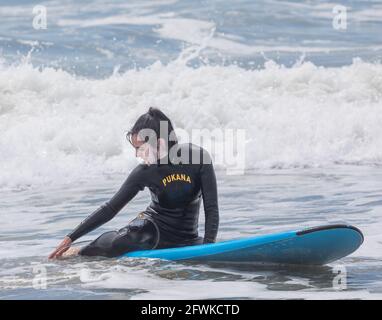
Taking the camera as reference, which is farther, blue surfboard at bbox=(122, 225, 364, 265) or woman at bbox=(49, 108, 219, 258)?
woman at bbox=(49, 108, 219, 258)

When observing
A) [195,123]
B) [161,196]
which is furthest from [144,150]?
[195,123]

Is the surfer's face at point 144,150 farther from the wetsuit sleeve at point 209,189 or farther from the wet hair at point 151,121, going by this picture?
the wetsuit sleeve at point 209,189

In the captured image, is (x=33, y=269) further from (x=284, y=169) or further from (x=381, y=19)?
(x=381, y=19)

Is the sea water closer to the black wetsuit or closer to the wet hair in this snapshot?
the black wetsuit

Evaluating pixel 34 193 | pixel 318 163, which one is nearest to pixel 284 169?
pixel 318 163

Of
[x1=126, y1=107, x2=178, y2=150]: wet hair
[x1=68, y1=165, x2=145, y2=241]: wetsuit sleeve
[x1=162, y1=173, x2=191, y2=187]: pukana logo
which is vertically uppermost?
[x1=126, y1=107, x2=178, y2=150]: wet hair

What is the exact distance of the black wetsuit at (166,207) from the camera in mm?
6004

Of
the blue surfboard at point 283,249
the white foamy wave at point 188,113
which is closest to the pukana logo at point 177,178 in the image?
the blue surfboard at point 283,249

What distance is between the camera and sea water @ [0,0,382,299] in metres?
5.93

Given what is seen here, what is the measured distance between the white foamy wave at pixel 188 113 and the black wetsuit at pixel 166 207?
4676 millimetres

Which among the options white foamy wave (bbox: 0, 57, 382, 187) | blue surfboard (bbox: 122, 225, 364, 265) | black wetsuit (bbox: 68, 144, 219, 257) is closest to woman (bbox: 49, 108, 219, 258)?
black wetsuit (bbox: 68, 144, 219, 257)

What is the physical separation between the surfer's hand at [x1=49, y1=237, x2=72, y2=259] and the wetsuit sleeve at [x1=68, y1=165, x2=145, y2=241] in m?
0.04

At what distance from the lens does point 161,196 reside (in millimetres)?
6125

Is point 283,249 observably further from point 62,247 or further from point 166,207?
point 62,247
